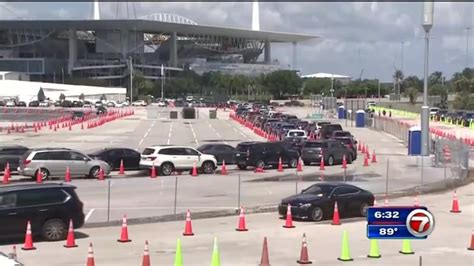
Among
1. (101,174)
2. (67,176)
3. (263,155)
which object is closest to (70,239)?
(67,176)

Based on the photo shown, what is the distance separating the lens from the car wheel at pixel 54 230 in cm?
1898

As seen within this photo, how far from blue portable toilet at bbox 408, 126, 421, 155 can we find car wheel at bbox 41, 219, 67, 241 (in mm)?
32166

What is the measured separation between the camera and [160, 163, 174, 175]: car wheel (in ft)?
120

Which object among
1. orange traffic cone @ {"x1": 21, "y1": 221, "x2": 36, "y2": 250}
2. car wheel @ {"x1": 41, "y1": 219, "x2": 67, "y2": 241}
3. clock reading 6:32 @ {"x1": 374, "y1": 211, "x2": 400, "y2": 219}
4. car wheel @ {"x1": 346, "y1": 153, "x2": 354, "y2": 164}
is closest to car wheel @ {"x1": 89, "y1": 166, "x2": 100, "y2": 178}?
car wheel @ {"x1": 41, "y1": 219, "x2": 67, "y2": 241}

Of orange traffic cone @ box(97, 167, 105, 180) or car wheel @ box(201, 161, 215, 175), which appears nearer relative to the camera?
orange traffic cone @ box(97, 167, 105, 180)

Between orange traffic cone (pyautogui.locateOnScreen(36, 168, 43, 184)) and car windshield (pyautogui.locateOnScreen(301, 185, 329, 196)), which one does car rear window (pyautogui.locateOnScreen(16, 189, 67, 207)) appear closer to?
car windshield (pyautogui.locateOnScreen(301, 185, 329, 196))

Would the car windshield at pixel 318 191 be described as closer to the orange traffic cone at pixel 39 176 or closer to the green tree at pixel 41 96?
the orange traffic cone at pixel 39 176

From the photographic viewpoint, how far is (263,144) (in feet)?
136

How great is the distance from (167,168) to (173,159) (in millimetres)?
511

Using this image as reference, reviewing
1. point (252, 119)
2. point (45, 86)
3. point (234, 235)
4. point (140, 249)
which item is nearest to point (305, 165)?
point (234, 235)

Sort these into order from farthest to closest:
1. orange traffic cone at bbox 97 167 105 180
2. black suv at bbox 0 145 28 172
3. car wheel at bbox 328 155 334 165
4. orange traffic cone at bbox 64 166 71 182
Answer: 1. car wheel at bbox 328 155 334 165
2. black suv at bbox 0 145 28 172
3. orange traffic cone at bbox 97 167 105 180
4. orange traffic cone at bbox 64 166 71 182

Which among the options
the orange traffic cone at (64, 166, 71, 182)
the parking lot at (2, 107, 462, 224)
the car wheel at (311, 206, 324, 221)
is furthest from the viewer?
the orange traffic cone at (64, 166, 71, 182)

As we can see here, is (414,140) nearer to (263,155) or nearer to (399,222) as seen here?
(263,155)

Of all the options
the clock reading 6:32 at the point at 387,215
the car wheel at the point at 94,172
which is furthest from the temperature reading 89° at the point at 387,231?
the car wheel at the point at 94,172
